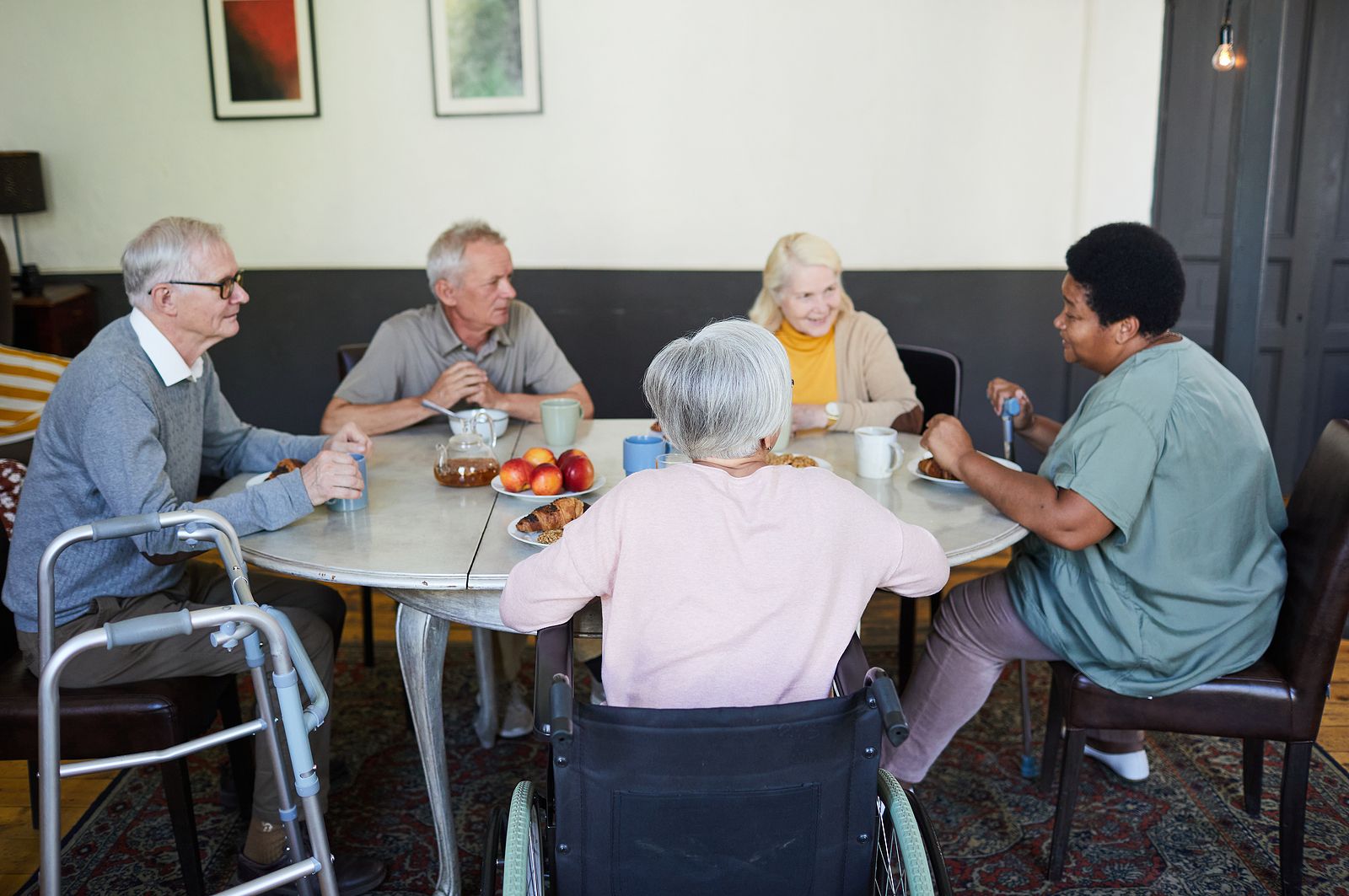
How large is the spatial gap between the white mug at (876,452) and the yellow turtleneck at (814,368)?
27.6 inches

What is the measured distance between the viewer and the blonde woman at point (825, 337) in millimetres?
2777

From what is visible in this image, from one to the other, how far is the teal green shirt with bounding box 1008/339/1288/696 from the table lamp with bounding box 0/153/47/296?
13.3 ft

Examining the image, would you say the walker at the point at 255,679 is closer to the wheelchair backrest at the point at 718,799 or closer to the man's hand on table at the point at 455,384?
the wheelchair backrest at the point at 718,799

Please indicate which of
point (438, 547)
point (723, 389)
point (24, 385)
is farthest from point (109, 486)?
point (24, 385)

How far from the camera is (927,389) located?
311 cm

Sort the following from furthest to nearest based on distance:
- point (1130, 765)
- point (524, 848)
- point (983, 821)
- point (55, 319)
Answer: point (55, 319), point (1130, 765), point (983, 821), point (524, 848)

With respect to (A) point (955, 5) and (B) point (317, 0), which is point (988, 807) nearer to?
(A) point (955, 5)

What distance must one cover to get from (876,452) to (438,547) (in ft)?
2.89

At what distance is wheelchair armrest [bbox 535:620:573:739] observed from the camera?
1337 millimetres

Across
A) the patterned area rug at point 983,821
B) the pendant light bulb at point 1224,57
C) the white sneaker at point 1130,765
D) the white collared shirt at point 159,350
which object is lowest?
the patterned area rug at point 983,821

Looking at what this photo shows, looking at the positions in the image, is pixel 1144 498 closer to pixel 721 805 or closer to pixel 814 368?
pixel 721 805

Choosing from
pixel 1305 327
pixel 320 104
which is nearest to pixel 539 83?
pixel 320 104

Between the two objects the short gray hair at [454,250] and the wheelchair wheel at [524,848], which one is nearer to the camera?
the wheelchair wheel at [524,848]

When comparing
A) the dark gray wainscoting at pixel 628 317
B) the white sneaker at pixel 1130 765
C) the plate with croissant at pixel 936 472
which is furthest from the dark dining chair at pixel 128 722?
the dark gray wainscoting at pixel 628 317
